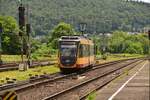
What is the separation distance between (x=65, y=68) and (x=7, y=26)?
8968 cm

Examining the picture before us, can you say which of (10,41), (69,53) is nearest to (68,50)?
(69,53)

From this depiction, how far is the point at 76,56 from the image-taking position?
4250cm

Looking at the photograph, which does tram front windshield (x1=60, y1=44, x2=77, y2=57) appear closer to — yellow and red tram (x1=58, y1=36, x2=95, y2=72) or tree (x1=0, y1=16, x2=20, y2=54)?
yellow and red tram (x1=58, y1=36, x2=95, y2=72)

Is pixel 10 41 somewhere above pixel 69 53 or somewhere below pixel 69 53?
above

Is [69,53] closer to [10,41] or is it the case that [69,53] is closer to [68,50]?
[68,50]

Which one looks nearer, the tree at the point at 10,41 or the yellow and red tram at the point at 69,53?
the yellow and red tram at the point at 69,53

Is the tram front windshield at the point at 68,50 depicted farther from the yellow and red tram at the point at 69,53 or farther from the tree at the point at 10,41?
the tree at the point at 10,41

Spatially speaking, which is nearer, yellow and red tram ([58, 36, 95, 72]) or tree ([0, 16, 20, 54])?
yellow and red tram ([58, 36, 95, 72])

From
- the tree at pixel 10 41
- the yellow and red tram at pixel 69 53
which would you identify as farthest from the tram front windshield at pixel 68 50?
the tree at pixel 10 41

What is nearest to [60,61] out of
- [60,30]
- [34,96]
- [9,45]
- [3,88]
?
[3,88]

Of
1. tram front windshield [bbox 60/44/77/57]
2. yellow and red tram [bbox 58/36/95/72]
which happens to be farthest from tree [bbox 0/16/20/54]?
tram front windshield [bbox 60/44/77/57]

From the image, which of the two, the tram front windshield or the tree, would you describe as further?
the tree

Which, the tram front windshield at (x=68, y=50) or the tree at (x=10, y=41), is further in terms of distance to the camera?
the tree at (x=10, y=41)

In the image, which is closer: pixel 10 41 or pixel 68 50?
pixel 68 50
